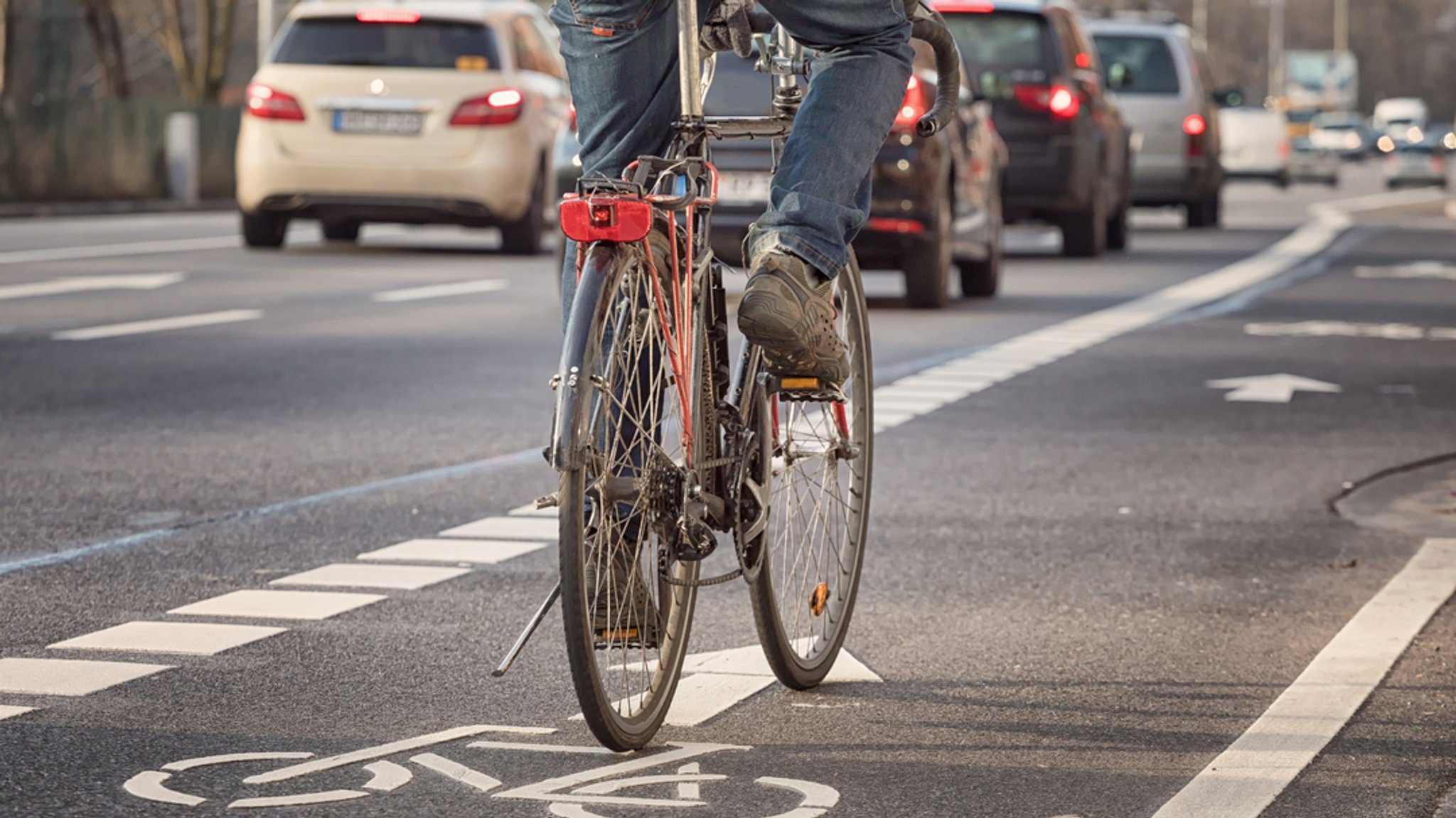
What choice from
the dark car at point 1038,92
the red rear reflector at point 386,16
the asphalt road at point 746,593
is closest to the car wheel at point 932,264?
the asphalt road at point 746,593

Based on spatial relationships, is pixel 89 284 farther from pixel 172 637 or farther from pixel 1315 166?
pixel 1315 166

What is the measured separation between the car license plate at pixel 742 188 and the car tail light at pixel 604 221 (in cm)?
983

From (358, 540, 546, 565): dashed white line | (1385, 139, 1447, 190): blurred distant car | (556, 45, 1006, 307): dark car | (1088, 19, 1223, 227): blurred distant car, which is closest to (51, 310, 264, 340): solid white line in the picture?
(556, 45, 1006, 307): dark car

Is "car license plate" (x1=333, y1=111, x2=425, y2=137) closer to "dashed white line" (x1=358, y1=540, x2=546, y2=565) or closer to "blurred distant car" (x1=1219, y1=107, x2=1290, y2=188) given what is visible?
"dashed white line" (x1=358, y1=540, x2=546, y2=565)

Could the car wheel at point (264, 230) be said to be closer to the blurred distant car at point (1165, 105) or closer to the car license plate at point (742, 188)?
the car license plate at point (742, 188)

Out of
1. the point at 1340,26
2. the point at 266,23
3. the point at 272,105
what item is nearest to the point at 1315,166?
the point at 266,23

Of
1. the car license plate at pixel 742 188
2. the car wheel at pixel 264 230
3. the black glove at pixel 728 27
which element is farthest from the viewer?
the car wheel at pixel 264 230

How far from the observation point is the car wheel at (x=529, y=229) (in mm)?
20672

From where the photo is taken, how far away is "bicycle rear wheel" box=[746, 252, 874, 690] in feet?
16.0

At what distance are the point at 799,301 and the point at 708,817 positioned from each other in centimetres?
92

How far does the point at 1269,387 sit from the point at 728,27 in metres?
7.07

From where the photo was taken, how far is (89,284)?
1634cm

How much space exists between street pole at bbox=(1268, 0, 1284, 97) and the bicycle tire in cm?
12005

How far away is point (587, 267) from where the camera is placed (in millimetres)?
4176
